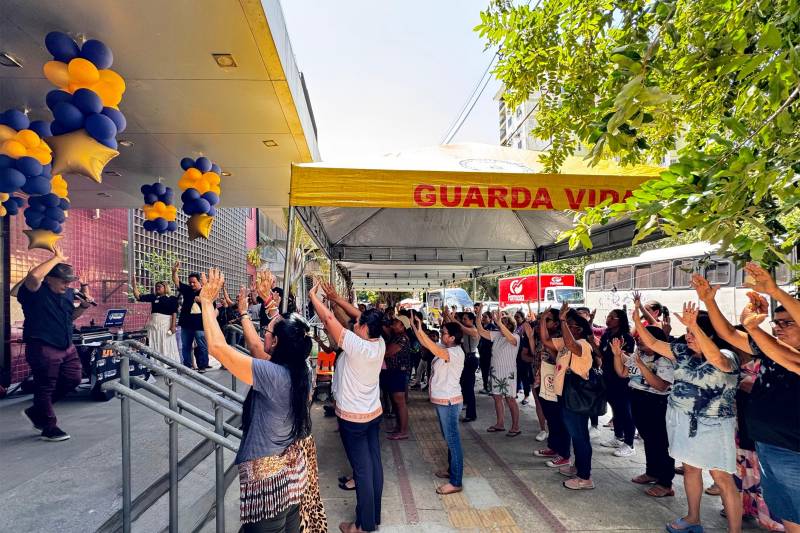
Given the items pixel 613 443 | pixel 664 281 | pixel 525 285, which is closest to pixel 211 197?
pixel 613 443

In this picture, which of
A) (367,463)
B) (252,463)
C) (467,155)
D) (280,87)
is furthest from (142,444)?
(467,155)

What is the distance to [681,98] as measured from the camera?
11.2ft

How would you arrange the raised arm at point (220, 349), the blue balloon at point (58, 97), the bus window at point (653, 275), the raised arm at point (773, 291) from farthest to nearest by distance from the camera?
the bus window at point (653, 275) → the blue balloon at point (58, 97) → the raised arm at point (773, 291) → the raised arm at point (220, 349)

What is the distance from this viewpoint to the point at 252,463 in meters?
2.39

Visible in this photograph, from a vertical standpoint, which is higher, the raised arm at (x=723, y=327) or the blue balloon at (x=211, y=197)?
the blue balloon at (x=211, y=197)

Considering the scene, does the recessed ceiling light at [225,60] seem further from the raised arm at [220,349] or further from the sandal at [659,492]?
the sandal at [659,492]

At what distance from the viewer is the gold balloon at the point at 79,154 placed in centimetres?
371

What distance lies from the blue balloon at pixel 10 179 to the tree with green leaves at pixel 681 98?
4.12 meters

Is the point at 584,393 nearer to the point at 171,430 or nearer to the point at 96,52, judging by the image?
the point at 171,430

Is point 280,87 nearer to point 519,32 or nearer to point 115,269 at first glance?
point 519,32

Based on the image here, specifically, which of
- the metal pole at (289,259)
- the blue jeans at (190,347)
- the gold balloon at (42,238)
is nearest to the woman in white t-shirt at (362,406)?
the metal pole at (289,259)

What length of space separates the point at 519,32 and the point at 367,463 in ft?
12.3

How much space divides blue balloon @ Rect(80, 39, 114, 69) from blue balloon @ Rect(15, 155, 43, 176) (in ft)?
3.62

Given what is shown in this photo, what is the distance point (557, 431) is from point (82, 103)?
5407mm
